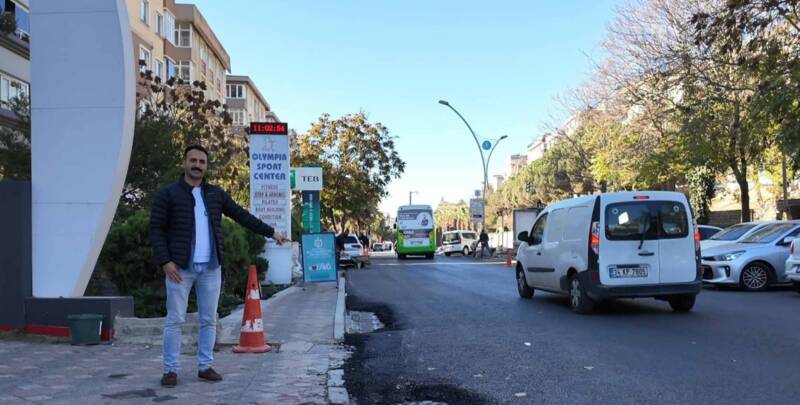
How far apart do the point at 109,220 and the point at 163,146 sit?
28.6ft

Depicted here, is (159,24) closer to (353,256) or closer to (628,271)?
(353,256)

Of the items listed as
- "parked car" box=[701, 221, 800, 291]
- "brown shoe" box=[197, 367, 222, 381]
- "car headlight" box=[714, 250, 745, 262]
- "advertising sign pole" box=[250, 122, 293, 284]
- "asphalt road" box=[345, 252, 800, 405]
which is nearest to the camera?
"asphalt road" box=[345, 252, 800, 405]

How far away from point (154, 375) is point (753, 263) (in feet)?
40.3

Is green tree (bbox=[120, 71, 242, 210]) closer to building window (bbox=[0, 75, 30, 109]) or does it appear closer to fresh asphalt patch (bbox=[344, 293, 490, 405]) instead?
building window (bbox=[0, 75, 30, 109])

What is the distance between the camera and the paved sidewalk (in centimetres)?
514

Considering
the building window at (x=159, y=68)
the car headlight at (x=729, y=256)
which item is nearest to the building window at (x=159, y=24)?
the building window at (x=159, y=68)

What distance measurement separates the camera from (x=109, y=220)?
25.7 feet

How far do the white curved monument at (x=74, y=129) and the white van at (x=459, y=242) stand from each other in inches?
1518

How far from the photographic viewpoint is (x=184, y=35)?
1890 inches

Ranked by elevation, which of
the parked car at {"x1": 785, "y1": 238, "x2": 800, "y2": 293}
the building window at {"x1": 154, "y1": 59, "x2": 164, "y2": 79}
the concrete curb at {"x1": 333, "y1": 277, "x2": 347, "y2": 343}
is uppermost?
the building window at {"x1": 154, "y1": 59, "x2": 164, "y2": 79}

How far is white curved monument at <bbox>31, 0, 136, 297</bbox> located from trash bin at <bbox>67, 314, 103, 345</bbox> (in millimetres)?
544

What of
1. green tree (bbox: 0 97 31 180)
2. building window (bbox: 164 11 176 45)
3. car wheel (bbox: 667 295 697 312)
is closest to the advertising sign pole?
green tree (bbox: 0 97 31 180)

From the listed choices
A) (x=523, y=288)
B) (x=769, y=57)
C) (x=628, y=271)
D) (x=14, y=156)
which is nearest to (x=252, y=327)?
(x=628, y=271)

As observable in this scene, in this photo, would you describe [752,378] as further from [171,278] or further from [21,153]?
[21,153]
